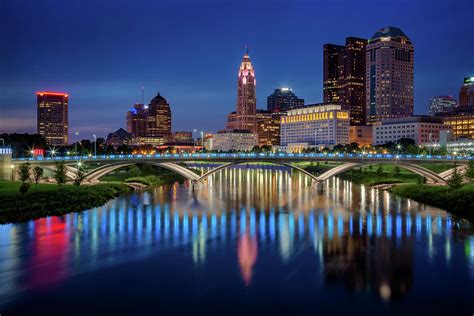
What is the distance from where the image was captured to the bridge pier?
62.4 m

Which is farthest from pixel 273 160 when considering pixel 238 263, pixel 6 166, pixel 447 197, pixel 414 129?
pixel 414 129

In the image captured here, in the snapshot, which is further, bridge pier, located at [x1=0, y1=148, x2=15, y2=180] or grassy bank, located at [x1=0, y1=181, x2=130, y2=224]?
bridge pier, located at [x1=0, y1=148, x2=15, y2=180]

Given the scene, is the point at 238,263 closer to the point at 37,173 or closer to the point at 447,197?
the point at 447,197

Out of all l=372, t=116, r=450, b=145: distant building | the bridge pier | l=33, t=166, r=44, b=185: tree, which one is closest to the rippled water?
l=33, t=166, r=44, b=185: tree

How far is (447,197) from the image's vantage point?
52.1 m

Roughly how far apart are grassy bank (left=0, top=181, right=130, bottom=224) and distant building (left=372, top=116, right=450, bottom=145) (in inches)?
5637

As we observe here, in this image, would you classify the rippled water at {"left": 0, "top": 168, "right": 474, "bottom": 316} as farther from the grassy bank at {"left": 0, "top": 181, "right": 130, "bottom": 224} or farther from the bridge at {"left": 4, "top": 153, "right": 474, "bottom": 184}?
the bridge at {"left": 4, "top": 153, "right": 474, "bottom": 184}

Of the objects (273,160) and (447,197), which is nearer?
(447,197)

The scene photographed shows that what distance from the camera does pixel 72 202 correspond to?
50531 mm

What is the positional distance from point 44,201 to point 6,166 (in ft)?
66.8

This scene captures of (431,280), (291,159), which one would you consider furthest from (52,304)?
(291,159)

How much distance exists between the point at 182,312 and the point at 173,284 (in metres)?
4.02

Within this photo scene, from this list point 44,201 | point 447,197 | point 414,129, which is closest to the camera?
point 44,201

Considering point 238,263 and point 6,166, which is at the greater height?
point 6,166
